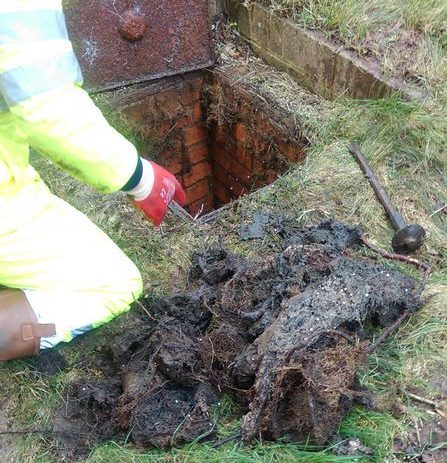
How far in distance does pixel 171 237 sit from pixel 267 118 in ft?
4.20

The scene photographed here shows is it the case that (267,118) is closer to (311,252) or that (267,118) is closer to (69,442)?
(311,252)

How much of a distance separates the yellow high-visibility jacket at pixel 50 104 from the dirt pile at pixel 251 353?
0.71 metres

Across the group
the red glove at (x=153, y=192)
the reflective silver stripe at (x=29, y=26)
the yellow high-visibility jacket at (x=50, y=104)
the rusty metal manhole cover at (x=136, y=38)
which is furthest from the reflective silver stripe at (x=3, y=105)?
the rusty metal manhole cover at (x=136, y=38)

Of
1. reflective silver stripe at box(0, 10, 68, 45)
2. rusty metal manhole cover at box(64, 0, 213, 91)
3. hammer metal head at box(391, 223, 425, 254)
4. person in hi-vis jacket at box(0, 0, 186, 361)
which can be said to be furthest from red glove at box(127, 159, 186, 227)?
rusty metal manhole cover at box(64, 0, 213, 91)

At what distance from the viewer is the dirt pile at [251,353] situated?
2004 mm

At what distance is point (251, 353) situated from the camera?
2.14m

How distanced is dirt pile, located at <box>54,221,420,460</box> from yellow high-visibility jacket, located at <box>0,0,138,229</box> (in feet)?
2.32

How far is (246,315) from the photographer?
235cm

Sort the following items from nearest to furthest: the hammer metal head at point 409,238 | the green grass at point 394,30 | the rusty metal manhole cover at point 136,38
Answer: the hammer metal head at point 409,238 < the green grass at point 394,30 < the rusty metal manhole cover at point 136,38

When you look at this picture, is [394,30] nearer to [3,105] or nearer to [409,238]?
[409,238]

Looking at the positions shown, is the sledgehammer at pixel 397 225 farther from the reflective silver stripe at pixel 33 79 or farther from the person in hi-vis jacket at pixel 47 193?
the reflective silver stripe at pixel 33 79

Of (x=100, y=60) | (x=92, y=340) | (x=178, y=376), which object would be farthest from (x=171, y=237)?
(x=100, y=60)

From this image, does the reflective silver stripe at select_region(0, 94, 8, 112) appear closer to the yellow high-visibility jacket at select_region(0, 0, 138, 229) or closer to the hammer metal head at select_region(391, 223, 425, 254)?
the yellow high-visibility jacket at select_region(0, 0, 138, 229)

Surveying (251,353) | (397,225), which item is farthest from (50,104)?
(397,225)
